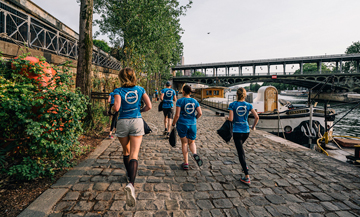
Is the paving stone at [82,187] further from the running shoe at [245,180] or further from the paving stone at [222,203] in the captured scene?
the running shoe at [245,180]

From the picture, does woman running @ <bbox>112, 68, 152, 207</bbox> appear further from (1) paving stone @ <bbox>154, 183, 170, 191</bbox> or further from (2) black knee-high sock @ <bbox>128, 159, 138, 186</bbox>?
(1) paving stone @ <bbox>154, 183, 170, 191</bbox>

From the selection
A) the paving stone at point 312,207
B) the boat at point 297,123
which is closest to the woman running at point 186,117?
the paving stone at point 312,207

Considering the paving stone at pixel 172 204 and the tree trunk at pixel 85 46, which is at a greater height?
the tree trunk at pixel 85 46

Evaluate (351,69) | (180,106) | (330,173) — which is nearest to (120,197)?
(180,106)

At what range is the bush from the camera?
2.71 meters

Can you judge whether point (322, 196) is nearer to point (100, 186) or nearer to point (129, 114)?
point (129, 114)

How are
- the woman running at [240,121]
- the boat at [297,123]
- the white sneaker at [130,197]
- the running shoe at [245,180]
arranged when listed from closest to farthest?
the white sneaker at [130,197] → the running shoe at [245,180] → the woman running at [240,121] → the boat at [297,123]

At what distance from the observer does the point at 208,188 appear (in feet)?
10.4

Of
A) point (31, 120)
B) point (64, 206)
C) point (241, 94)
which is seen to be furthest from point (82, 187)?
point (241, 94)

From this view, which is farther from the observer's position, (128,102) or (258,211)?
(128,102)

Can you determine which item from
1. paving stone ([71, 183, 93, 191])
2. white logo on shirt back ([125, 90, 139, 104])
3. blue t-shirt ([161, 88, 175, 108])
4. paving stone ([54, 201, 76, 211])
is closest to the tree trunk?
blue t-shirt ([161, 88, 175, 108])

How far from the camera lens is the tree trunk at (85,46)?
221 inches

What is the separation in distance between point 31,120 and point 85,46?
3.67m

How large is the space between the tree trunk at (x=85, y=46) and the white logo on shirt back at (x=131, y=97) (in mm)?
3683
